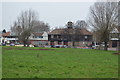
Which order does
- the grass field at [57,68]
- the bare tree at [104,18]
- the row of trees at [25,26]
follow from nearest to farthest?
the grass field at [57,68]
the bare tree at [104,18]
the row of trees at [25,26]

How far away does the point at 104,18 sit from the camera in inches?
1700

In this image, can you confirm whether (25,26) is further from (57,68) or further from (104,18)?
(57,68)

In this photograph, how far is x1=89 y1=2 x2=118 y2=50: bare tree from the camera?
42.2 m

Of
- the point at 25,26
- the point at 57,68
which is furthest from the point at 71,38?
the point at 57,68

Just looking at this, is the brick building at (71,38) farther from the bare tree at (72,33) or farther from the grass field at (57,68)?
the grass field at (57,68)

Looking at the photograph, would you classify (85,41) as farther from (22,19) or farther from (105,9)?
(105,9)

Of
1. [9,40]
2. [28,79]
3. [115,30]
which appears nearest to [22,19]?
[115,30]

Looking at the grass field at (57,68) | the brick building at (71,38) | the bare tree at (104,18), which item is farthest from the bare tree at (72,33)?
the grass field at (57,68)

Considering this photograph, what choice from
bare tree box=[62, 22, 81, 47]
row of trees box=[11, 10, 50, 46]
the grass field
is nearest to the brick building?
bare tree box=[62, 22, 81, 47]

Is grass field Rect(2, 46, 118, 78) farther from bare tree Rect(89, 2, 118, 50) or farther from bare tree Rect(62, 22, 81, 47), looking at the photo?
bare tree Rect(62, 22, 81, 47)

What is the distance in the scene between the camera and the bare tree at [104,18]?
4216 centimetres

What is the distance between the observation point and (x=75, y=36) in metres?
74.0

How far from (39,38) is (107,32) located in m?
59.2

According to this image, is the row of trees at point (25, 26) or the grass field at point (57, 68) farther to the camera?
the row of trees at point (25, 26)
